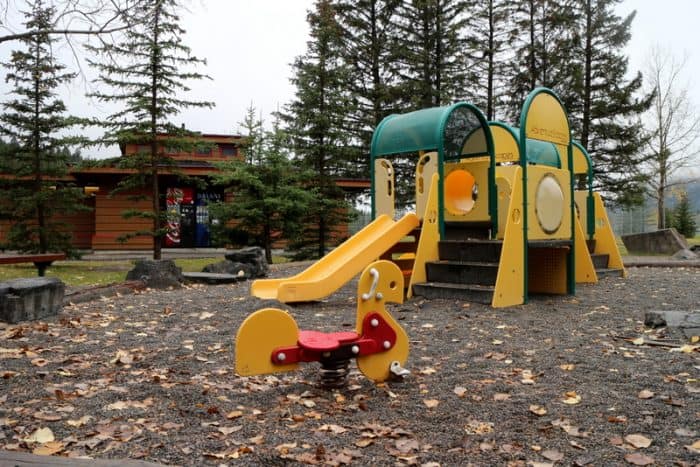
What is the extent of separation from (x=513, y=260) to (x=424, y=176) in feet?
6.41

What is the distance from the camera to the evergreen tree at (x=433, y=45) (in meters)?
22.6

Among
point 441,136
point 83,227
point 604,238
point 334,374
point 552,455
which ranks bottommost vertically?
point 552,455

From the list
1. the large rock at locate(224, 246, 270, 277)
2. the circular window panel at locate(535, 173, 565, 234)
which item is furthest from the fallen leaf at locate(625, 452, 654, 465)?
the large rock at locate(224, 246, 270, 277)

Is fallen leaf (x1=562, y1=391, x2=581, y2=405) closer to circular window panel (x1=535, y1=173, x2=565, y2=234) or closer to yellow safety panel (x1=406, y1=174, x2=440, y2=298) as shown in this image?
yellow safety panel (x1=406, y1=174, x2=440, y2=298)

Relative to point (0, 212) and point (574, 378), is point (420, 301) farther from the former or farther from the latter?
point (0, 212)

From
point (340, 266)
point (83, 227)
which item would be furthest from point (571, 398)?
point (83, 227)

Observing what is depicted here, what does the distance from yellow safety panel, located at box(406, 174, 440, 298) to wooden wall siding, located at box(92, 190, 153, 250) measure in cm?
1886

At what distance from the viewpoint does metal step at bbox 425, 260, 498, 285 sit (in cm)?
707

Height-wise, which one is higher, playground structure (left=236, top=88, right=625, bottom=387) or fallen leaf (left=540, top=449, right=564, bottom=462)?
playground structure (left=236, top=88, right=625, bottom=387)

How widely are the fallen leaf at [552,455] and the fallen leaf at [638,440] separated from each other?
1.29ft

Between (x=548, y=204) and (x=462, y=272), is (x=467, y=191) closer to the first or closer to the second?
(x=548, y=204)

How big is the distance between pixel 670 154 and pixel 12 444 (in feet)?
96.6

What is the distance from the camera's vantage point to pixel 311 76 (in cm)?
1794

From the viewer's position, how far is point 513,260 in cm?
693
